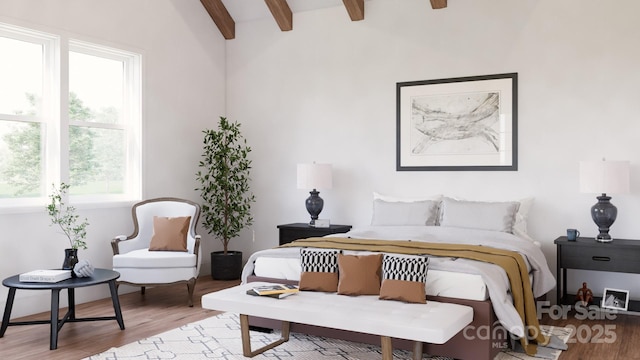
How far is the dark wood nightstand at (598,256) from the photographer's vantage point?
4555 millimetres

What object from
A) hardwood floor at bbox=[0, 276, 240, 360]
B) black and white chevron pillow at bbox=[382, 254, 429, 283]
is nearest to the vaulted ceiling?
hardwood floor at bbox=[0, 276, 240, 360]

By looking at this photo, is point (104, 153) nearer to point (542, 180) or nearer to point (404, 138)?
point (404, 138)

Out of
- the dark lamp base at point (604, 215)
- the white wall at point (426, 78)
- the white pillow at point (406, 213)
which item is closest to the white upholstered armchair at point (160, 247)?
the white wall at point (426, 78)

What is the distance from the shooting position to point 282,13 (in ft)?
21.3

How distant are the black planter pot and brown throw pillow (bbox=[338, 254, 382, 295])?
282 cm

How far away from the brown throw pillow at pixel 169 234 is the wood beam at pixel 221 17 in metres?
2.60

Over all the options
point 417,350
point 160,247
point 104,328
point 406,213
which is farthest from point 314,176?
point 417,350

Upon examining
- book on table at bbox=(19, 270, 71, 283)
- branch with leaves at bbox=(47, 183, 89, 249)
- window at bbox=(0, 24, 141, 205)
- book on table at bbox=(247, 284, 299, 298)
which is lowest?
book on table at bbox=(247, 284, 299, 298)

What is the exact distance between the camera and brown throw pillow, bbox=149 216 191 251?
5.40 metres

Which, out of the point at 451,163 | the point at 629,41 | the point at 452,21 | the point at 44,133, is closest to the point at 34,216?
the point at 44,133

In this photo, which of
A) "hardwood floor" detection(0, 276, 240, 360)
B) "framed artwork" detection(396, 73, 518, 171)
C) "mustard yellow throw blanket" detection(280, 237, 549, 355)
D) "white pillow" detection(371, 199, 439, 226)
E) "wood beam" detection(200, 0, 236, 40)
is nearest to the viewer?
"mustard yellow throw blanket" detection(280, 237, 549, 355)

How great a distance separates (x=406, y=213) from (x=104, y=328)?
9.18ft

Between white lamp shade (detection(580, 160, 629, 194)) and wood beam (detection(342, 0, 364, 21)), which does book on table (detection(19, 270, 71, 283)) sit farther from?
white lamp shade (detection(580, 160, 629, 194))

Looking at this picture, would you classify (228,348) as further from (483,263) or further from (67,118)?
(67,118)
